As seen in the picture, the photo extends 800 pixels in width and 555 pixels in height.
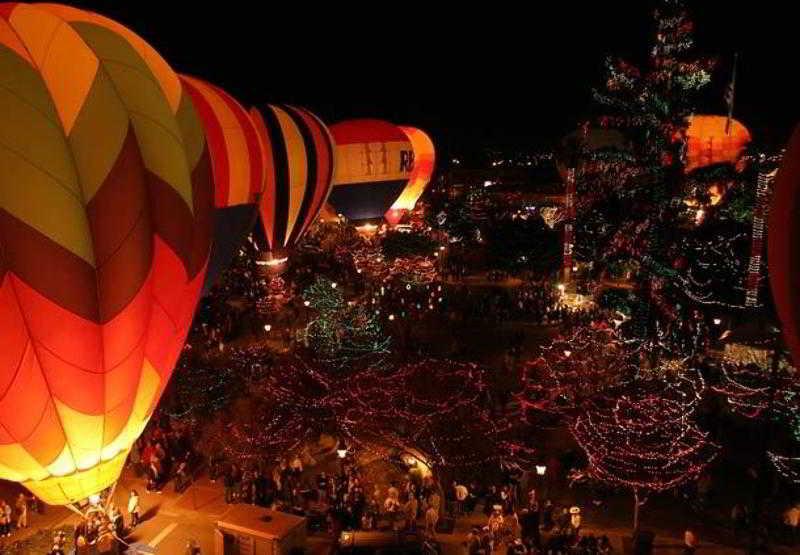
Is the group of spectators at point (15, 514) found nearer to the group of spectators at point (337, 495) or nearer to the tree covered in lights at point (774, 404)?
the group of spectators at point (337, 495)

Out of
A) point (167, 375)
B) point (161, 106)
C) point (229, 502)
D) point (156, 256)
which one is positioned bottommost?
point (229, 502)

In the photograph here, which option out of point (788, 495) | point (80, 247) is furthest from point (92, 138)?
point (788, 495)

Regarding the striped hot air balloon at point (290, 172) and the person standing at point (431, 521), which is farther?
the striped hot air balloon at point (290, 172)

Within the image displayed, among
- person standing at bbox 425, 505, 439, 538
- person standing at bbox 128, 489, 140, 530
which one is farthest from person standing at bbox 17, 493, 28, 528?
person standing at bbox 425, 505, 439, 538

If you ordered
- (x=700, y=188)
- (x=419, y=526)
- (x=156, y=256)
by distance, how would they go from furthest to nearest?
(x=700, y=188), (x=419, y=526), (x=156, y=256)

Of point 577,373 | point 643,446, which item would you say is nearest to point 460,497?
point 643,446

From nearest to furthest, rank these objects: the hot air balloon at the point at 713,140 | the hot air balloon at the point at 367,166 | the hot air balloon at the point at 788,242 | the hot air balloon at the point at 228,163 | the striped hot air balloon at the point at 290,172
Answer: the hot air balloon at the point at 788,242
the hot air balloon at the point at 228,163
the striped hot air balloon at the point at 290,172
the hot air balloon at the point at 713,140
the hot air balloon at the point at 367,166

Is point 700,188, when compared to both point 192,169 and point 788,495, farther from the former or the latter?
point 192,169

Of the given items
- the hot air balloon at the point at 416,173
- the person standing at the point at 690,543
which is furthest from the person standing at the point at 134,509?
the hot air balloon at the point at 416,173
